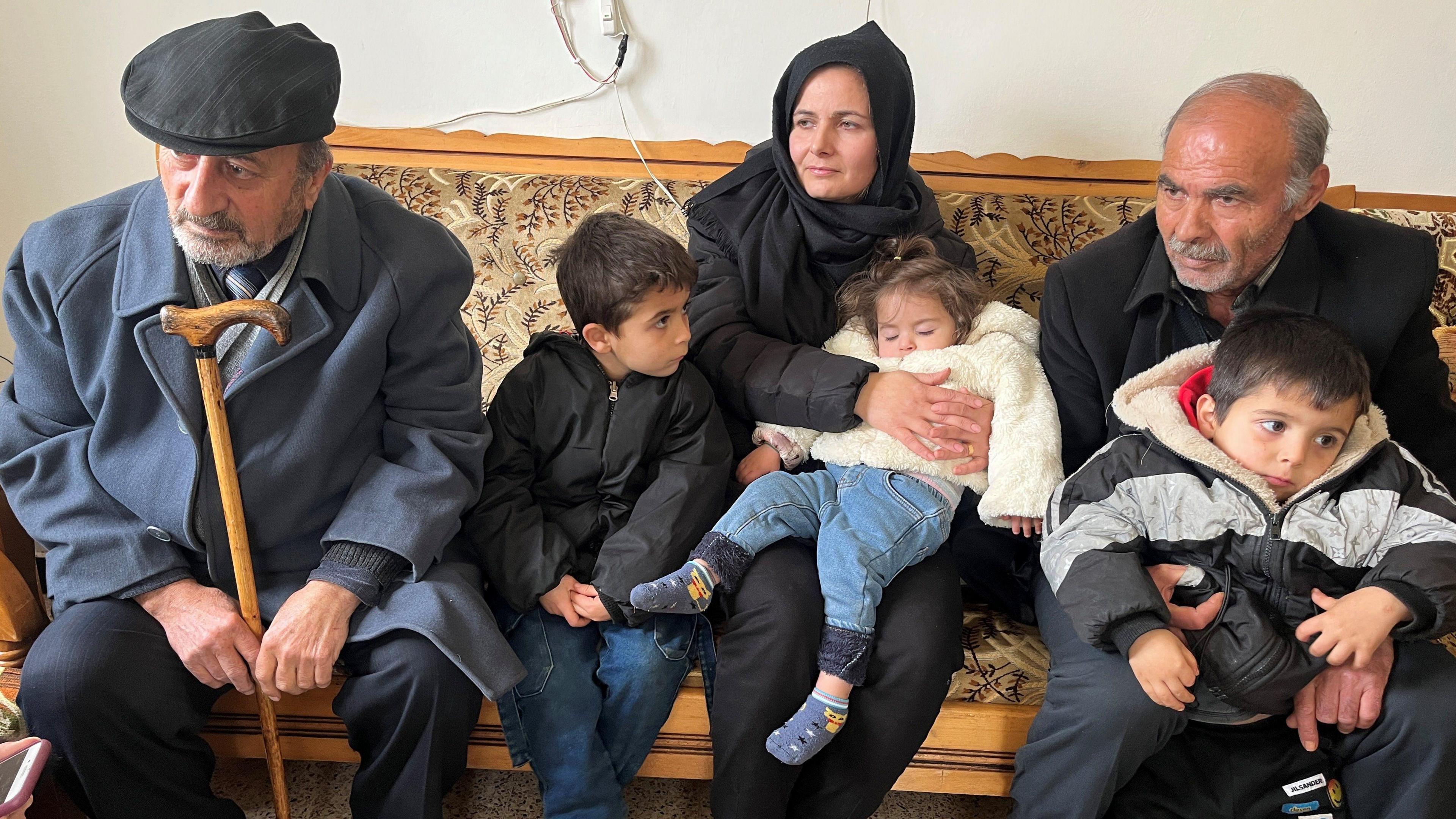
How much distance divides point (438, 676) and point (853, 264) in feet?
3.99

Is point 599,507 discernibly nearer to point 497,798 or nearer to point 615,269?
point 615,269

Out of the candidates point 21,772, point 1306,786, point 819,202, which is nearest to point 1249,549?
point 1306,786

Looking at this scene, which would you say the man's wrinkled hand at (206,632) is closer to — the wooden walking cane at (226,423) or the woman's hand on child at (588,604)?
the wooden walking cane at (226,423)

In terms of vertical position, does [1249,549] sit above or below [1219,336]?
below

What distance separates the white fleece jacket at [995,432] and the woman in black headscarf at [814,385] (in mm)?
35

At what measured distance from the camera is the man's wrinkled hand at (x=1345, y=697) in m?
1.61

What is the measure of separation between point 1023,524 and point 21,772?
1.66m

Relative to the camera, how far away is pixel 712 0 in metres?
2.61

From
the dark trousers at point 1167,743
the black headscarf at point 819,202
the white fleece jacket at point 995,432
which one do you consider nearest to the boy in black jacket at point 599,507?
the white fleece jacket at point 995,432

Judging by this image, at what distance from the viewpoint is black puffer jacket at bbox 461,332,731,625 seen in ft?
5.92

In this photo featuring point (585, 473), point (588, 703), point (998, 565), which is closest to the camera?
point (588, 703)

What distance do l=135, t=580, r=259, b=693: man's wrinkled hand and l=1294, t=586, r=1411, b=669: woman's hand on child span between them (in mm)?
1694

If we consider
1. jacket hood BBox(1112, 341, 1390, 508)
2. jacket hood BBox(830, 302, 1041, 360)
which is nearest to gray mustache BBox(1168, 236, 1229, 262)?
jacket hood BBox(1112, 341, 1390, 508)

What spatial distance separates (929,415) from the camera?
1913 millimetres
